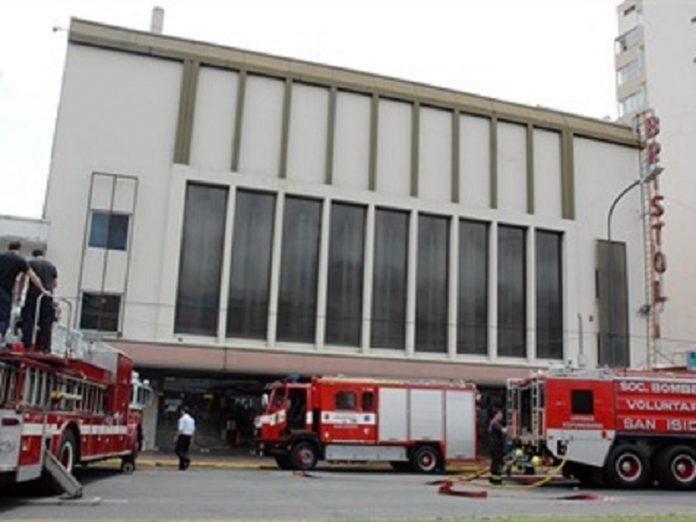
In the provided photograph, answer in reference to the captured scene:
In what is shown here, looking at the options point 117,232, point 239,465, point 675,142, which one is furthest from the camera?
point 675,142

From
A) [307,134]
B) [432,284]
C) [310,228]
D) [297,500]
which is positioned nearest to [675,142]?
[432,284]

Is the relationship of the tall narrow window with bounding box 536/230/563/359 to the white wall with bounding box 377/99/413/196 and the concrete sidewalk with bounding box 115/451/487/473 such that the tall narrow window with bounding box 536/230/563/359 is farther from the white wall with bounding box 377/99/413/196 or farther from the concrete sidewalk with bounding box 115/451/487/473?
the concrete sidewalk with bounding box 115/451/487/473

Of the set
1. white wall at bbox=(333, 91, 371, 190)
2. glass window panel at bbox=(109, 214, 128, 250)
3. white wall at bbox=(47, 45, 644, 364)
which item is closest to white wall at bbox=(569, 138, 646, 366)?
white wall at bbox=(47, 45, 644, 364)

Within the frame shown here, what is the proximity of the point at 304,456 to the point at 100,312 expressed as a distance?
11.0 meters

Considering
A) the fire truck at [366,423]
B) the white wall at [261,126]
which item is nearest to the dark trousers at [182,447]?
the fire truck at [366,423]

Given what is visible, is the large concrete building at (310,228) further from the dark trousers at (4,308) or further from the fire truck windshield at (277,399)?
the dark trousers at (4,308)

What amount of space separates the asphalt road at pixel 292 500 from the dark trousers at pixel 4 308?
2566 mm

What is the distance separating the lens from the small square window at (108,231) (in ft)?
95.5

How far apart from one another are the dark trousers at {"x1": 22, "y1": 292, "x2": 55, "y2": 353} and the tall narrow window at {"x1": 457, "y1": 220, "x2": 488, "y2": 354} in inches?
902

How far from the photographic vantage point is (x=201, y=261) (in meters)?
30.2

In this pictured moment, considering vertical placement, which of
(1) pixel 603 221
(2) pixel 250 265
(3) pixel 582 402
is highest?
(1) pixel 603 221

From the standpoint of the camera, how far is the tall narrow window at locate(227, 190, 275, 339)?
30.2 m

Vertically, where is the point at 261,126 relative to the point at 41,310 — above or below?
above

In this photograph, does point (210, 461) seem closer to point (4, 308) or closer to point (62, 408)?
point (62, 408)
